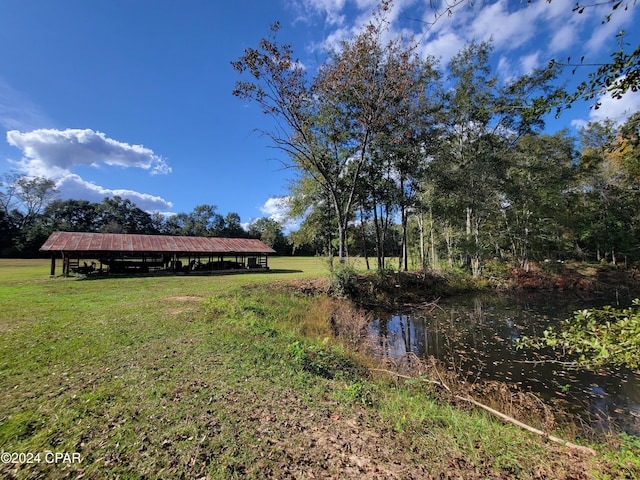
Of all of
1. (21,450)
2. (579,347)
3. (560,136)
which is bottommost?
(21,450)

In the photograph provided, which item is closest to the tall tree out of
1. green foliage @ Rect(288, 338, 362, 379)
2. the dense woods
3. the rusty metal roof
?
the dense woods

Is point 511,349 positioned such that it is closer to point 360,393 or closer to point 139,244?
point 360,393

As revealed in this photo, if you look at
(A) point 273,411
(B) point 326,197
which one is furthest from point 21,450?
(B) point 326,197

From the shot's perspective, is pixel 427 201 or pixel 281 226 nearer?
pixel 427 201

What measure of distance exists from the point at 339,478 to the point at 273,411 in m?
1.39

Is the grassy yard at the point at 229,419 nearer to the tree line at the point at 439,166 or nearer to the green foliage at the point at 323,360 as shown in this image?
the green foliage at the point at 323,360

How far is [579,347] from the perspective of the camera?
139 inches

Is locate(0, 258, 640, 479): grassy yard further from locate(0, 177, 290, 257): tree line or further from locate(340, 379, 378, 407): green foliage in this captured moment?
locate(0, 177, 290, 257): tree line

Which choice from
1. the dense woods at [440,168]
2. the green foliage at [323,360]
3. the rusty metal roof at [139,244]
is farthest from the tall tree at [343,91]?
the rusty metal roof at [139,244]

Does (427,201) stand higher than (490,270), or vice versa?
(427,201)

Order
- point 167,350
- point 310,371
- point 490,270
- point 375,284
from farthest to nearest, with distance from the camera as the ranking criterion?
point 490,270 → point 375,284 → point 167,350 → point 310,371

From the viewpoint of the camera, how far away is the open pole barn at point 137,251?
20.7 m

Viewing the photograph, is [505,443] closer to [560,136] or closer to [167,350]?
[167,350]

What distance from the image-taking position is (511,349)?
8281mm
